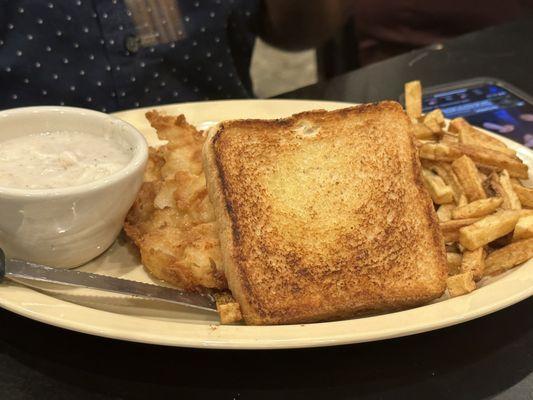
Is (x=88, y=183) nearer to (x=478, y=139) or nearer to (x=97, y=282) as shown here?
(x=97, y=282)

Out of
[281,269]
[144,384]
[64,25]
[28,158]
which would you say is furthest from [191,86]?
[144,384]

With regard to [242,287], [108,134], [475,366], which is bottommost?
[475,366]

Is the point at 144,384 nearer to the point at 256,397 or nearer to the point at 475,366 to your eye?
the point at 256,397

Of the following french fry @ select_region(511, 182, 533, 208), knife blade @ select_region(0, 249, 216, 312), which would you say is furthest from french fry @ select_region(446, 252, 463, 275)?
knife blade @ select_region(0, 249, 216, 312)

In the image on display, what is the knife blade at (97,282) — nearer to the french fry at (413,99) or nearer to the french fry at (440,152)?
the french fry at (440,152)

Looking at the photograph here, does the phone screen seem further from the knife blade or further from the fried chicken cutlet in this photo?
the knife blade
